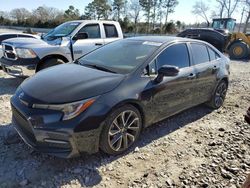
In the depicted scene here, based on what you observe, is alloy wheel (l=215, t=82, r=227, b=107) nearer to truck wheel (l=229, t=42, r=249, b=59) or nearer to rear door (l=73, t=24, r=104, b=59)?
rear door (l=73, t=24, r=104, b=59)

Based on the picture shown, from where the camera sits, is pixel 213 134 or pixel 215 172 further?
pixel 213 134

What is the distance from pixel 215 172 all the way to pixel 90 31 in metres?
5.20

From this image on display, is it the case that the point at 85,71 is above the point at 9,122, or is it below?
above

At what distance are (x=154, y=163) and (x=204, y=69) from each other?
7.21ft

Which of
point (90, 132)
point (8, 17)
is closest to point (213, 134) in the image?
point (90, 132)

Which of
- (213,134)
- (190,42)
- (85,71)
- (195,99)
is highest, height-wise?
(190,42)

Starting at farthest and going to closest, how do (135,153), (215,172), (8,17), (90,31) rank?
(8,17), (90,31), (135,153), (215,172)

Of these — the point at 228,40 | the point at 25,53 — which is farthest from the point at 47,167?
the point at 228,40

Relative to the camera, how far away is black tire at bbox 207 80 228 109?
5.25 metres

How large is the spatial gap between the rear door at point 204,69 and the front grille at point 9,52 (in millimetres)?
4084

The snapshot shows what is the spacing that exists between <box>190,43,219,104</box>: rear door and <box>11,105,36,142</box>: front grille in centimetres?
287

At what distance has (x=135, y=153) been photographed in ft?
11.5

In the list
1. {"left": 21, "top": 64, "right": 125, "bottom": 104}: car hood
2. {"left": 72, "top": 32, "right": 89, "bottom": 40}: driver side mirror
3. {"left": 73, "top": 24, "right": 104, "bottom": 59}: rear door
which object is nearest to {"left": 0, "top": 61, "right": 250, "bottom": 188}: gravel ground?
{"left": 21, "top": 64, "right": 125, "bottom": 104}: car hood

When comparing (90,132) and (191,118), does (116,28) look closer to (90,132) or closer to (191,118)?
(191,118)
